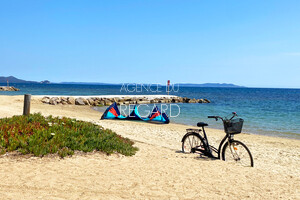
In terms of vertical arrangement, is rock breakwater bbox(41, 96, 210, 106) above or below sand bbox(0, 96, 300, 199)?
above

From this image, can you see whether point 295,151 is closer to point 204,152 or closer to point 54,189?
point 204,152

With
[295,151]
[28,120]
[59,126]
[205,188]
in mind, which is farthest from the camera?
[295,151]

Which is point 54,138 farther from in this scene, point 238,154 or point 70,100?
point 70,100

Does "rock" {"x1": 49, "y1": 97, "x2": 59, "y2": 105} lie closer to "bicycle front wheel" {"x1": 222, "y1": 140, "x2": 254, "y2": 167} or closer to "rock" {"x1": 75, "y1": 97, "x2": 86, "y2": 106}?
"rock" {"x1": 75, "y1": 97, "x2": 86, "y2": 106}

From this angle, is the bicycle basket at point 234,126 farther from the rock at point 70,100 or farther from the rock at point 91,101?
the rock at point 91,101

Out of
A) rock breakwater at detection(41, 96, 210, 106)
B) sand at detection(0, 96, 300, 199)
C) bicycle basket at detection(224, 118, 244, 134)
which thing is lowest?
sand at detection(0, 96, 300, 199)

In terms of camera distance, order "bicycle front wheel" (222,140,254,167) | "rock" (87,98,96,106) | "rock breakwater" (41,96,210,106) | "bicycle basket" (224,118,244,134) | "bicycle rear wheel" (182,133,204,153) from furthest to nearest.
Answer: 1. "rock" (87,98,96,106)
2. "rock breakwater" (41,96,210,106)
3. "bicycle rear wheel" (182,133,204,153)
4. "bicycle front wheel" (222,140,254,167)
5. "bicycle basket" (224,118,244,134)

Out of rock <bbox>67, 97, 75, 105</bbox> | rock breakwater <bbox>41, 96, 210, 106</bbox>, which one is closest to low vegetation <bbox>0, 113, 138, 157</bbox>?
rock breakwater <bbox>41, 96, 210, 106</bbox>

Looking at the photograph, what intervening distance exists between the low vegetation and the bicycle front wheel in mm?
2890

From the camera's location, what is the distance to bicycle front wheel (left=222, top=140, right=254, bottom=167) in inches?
287

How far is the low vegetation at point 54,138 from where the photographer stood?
24.1ft

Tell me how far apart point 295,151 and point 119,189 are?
9.23 meters

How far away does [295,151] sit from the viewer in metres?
→ 11.5

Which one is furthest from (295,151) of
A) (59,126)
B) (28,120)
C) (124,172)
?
(28,120)
